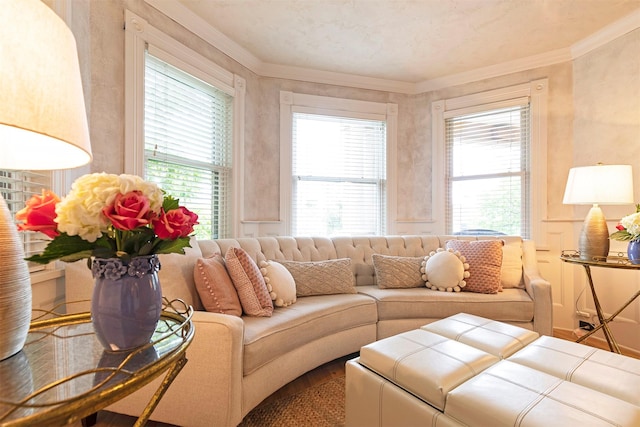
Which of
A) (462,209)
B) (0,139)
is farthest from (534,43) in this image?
(0,139)

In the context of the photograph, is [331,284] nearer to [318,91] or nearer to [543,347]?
[543,347]

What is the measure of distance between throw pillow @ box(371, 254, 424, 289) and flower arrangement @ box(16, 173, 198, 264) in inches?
83.5

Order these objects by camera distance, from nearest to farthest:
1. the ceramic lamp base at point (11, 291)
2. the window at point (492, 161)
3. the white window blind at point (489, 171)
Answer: the ceramic lamp base at point (11, 291) < the window at point (492, 161) < the white window blind at point (489, 171)

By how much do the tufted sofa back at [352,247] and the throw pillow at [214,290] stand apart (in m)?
0.58

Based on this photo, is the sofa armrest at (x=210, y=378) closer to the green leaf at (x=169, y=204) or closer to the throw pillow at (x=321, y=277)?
the green leaf at (x=169, y=204)

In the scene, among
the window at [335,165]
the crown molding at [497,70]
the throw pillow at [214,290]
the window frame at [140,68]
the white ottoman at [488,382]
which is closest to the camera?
the white ottoman at [488,382]

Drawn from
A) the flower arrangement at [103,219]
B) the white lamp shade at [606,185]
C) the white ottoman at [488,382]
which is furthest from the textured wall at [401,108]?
the white ottoman at [488,382]

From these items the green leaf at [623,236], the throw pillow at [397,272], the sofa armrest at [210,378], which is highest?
the green leaf at [623,236]

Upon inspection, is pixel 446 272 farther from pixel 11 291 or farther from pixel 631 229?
pixel 11 291

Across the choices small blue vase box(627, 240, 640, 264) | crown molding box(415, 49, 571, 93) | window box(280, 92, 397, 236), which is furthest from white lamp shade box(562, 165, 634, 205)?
window box(280, 92, 397, 236)

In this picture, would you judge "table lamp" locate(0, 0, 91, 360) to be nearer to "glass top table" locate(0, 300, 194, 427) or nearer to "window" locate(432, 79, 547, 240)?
"glass top table" locate(0, 300, 194, 427)

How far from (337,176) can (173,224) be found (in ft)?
9.71

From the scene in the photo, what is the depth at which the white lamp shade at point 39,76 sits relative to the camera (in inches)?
19.9

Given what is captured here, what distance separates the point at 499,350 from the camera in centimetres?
142
